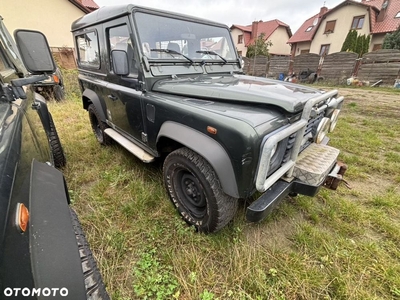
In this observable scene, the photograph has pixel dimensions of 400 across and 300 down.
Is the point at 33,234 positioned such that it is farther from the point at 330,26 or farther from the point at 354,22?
the point at 330,26

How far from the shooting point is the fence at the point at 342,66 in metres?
11.1

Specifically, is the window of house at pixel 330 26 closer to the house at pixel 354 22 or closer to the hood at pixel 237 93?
the house at pixel 354 22

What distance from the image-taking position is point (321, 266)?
1.61m

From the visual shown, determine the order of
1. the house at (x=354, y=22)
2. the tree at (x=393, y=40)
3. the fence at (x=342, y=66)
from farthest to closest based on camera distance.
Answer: the house at (x=354, y=22), the tree at (x=393, y=40), the fence at (x=342, y=66)

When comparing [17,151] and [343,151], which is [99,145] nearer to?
[17,151]

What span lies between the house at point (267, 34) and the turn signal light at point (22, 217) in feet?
99.1

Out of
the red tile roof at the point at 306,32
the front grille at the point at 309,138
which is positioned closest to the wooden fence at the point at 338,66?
the red tile roof at the point at 306,32

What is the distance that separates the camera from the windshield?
2021 millimetres

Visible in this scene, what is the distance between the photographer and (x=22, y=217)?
67 cm

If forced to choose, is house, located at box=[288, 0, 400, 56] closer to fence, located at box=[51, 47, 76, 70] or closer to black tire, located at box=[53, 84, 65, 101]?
fence, located at box=[51, 47, 76, 70]

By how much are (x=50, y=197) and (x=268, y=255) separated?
5.21 feet

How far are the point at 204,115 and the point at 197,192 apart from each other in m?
→ 0.74

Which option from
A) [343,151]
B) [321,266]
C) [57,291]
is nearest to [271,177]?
[321,266]

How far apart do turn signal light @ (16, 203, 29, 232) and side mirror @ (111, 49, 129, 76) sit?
1609mm
